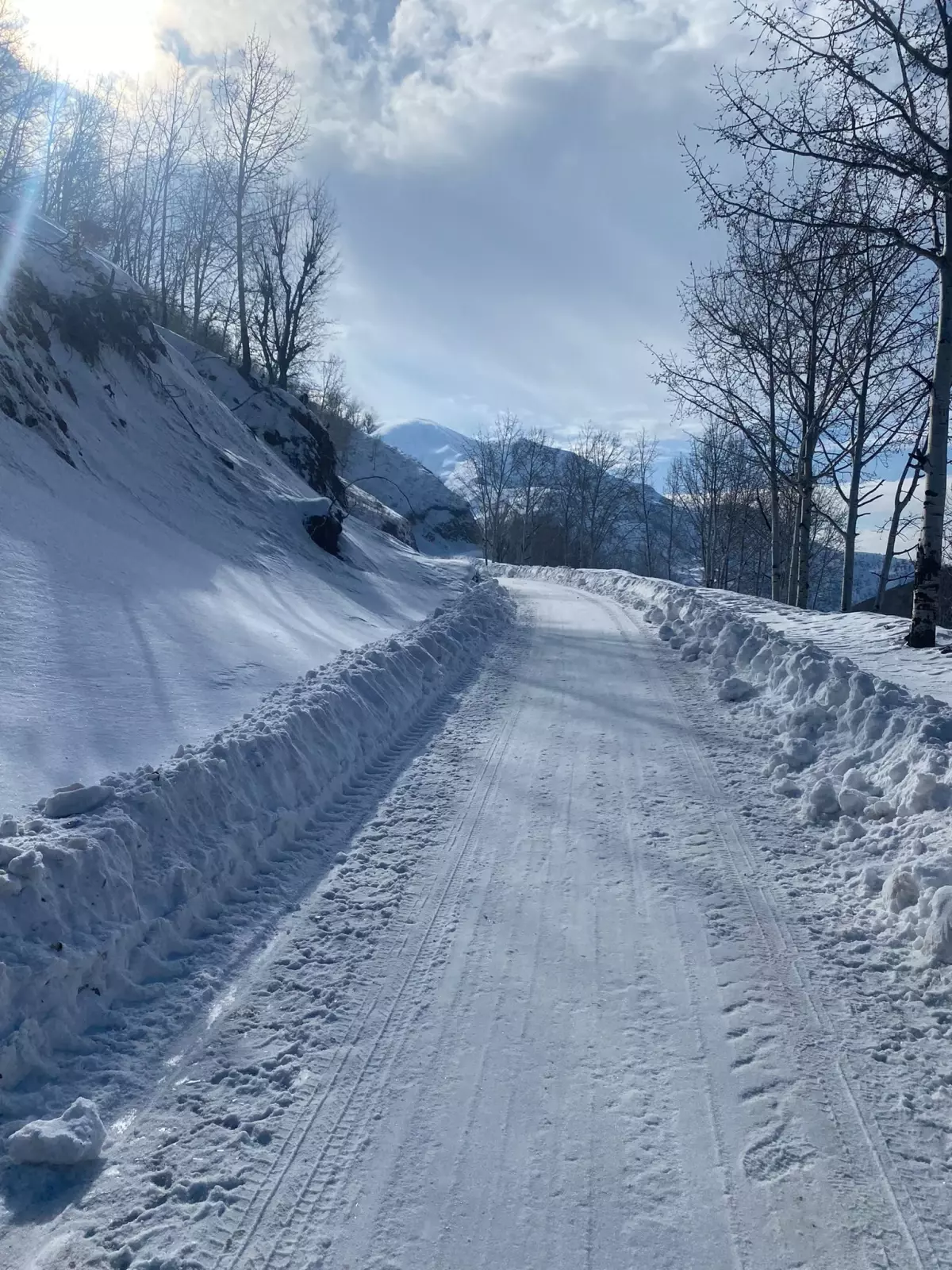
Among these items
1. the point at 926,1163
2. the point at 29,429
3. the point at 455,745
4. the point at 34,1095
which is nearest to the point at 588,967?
the point at 926,1163

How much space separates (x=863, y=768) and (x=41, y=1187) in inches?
221

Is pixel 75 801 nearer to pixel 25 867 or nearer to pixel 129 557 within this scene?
pixel 25 867

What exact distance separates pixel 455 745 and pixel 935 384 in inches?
A: 297

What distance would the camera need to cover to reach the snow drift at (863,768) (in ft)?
14.2

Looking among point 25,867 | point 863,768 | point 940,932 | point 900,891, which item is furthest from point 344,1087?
point 863,768

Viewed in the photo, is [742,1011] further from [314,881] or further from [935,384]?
[935,384]

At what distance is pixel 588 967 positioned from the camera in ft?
12.8

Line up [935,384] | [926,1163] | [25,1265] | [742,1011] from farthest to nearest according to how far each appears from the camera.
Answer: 1. [935,384]
2. [742,1011]
3. [926,1163]
4. [25,1265]

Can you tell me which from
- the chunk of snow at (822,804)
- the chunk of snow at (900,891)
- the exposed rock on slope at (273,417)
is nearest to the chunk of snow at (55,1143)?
the chunk of snow at (900,891)

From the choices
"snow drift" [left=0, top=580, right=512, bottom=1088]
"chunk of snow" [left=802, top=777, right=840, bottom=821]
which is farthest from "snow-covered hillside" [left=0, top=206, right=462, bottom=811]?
"chunk of snow" [left=802, top=777, right=840, bottom=821]

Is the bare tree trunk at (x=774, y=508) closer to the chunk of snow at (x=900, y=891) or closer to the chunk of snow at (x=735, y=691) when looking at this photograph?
the chunk of snow at (x=735, y=691)

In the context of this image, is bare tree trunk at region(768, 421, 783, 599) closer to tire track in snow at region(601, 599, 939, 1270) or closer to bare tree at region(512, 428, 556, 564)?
tire track in snow at region(601, 599, 939, 1270)

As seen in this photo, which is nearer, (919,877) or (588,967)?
(588,967)

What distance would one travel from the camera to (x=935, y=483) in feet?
32.3
